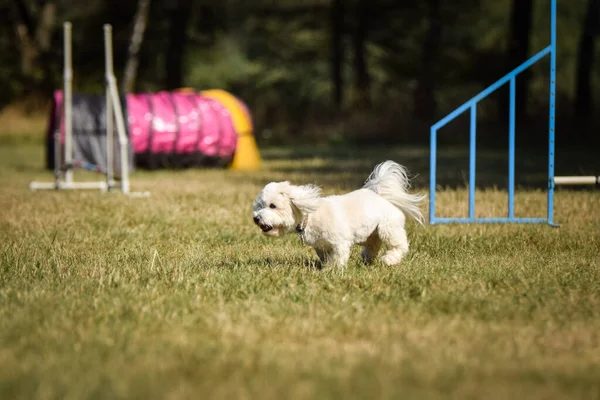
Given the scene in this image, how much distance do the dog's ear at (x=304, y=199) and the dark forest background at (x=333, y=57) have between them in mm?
16569

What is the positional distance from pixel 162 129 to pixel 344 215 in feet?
31.2

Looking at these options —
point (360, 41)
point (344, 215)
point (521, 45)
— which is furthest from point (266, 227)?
point (360, 41)

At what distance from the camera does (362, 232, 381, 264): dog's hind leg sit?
18.2 feet

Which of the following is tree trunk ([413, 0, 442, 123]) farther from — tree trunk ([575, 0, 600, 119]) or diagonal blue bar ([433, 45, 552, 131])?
diagonal blue bar ([433, 45, 552, 131])

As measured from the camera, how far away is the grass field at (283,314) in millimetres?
2969

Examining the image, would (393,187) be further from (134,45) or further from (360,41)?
(360,41)

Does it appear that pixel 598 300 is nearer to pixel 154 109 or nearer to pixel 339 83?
pixel 154 109

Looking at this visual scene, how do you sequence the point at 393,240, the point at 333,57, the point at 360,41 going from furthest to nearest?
the point at 333,57 < the point at 360,41 < the point at 393,240

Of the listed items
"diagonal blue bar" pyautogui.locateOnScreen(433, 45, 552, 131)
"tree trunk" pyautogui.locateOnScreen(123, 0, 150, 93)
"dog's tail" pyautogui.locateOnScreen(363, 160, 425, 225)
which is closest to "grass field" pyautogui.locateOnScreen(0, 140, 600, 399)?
"dog's tail" pyautogui.locateOnScreen(363, 160, 425, 225)

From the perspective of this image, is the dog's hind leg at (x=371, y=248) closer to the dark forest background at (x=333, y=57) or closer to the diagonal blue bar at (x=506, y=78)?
the diagonal blue bar at (x=506, y=78)

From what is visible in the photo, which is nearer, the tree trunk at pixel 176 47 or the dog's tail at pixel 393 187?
the dog's tail at pixel 393 187

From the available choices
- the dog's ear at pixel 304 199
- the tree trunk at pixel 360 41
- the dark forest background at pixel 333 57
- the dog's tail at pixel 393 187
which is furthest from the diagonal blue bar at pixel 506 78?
the tree trunk at pixel 360 41

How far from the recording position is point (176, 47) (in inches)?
1032

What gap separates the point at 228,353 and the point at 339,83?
2820 centimetres
